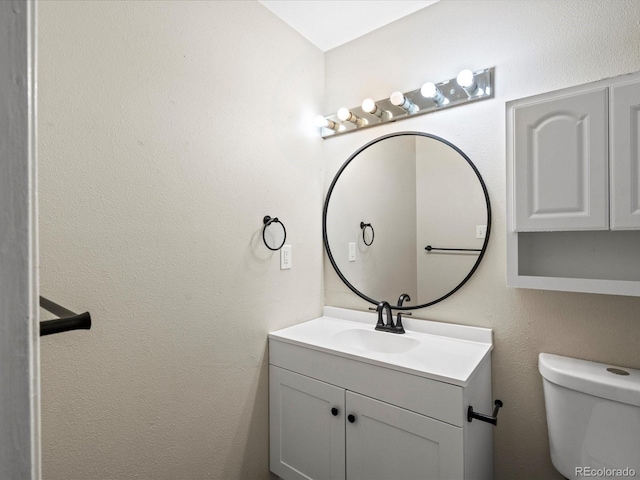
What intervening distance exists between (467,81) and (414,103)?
0.89 ft

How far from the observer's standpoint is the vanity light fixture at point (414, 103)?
4.96ft

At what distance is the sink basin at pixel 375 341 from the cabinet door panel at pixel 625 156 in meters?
0.89

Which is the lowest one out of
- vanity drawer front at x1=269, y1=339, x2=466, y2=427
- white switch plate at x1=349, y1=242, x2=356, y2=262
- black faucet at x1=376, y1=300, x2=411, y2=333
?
vanity drawer front at x1=269, y1=339, x2=466, y2=427

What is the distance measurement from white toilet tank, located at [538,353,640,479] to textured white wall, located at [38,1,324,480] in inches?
46.0

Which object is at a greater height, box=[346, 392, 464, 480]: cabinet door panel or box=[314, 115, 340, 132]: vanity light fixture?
box=[314, 115, 340, 132]: vanity light fixture

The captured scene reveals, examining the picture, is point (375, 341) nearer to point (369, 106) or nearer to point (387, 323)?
point (387, 323)

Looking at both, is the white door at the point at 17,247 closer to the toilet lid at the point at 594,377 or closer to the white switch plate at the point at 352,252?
the toilet lid at the point at 594,377

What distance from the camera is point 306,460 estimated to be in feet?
5.02

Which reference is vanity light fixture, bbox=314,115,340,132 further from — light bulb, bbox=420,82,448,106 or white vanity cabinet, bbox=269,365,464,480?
white vanity cabinet, bbox=269,365,464,480

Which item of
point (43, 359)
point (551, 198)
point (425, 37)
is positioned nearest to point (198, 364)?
point (43, 359)

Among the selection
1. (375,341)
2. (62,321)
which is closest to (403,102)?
(375,341)

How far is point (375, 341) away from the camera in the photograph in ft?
5.61

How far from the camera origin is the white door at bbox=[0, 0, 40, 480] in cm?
23

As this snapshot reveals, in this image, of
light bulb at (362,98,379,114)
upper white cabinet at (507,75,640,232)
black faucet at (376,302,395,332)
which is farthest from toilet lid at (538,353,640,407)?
light bulb at (362,98,379,114)
